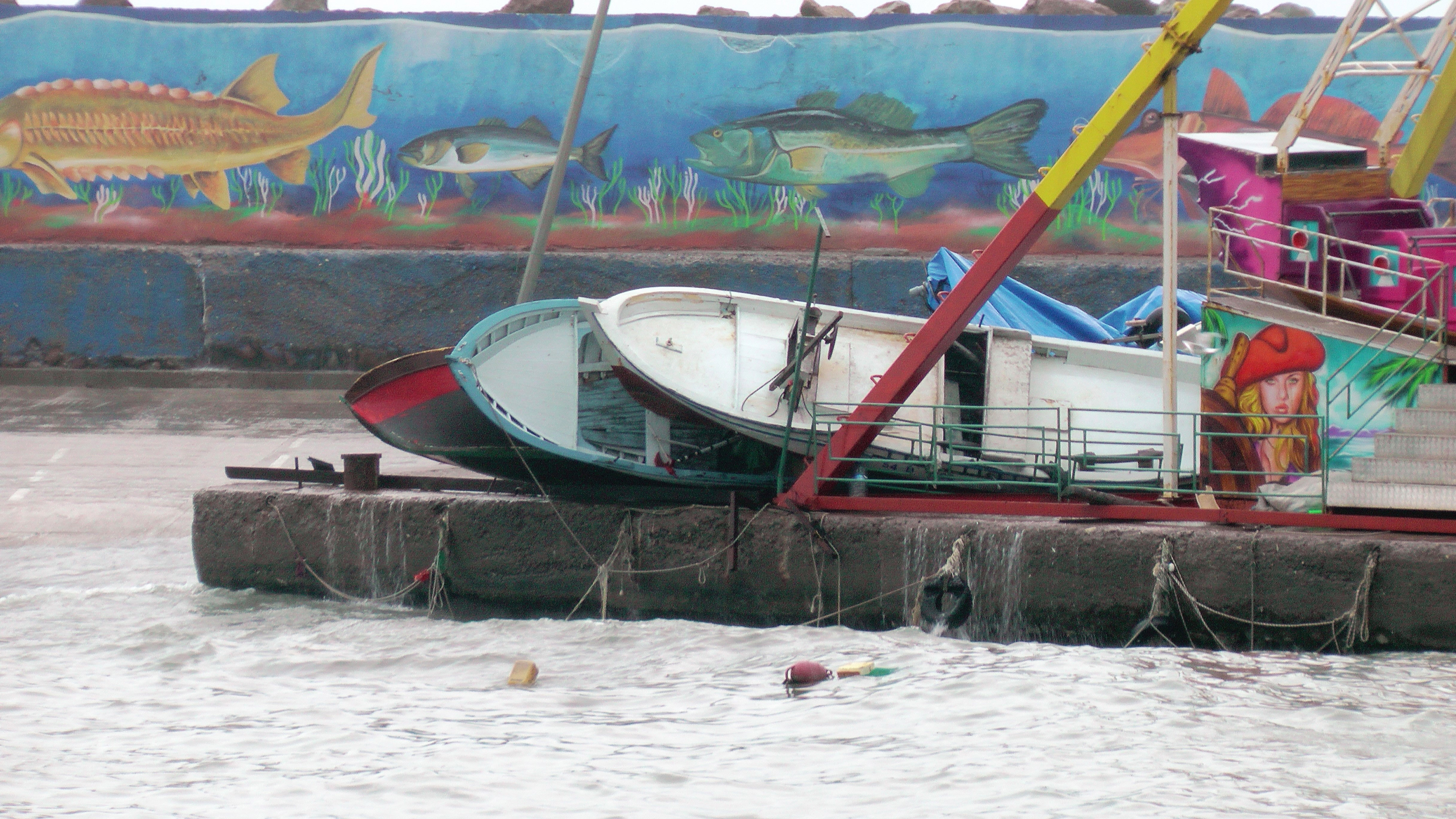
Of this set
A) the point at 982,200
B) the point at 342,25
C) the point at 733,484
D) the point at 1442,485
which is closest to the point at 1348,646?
the point at 1442,485

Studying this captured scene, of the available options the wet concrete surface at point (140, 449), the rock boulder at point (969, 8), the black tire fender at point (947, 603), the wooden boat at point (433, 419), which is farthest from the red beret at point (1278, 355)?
the rock boulder at point (969, 8)

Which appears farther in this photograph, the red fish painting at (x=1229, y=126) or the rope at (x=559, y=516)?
the red fish painting at (x=1229, y=126)

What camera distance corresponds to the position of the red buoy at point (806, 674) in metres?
7.30

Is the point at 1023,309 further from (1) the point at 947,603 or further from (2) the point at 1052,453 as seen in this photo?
(1) the point at 947,603

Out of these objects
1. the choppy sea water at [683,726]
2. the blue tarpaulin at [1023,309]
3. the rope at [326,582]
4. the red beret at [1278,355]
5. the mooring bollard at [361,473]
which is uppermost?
the blue tarpaulin at [1023,309]

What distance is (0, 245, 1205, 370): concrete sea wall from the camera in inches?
669

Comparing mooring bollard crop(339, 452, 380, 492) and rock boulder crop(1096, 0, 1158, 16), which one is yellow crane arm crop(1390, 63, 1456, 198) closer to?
mooring bollard crop(339, 452, 380, 492)

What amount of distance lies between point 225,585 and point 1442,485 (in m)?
8.44

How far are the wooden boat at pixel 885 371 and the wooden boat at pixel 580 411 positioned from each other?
13.7 inches

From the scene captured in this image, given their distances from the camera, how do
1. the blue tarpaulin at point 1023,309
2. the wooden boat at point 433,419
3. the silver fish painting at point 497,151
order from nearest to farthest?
the wooden boat at point 433,419 < the blue tarpaulin at point 1023,309 < the silver fish painting at point 497,151

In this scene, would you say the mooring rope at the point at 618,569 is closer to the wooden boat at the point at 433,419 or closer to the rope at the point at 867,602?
the wooden boat at the point at 433,419

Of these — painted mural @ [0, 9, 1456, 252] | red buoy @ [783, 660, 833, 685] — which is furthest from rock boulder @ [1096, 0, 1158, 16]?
Answer: red buoy @ [783, 660, 833, 685]

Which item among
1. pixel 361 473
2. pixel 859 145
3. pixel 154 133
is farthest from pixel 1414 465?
pixel 154 133

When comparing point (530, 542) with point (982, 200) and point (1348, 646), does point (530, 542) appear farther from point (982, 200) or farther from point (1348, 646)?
point (982, 200)
